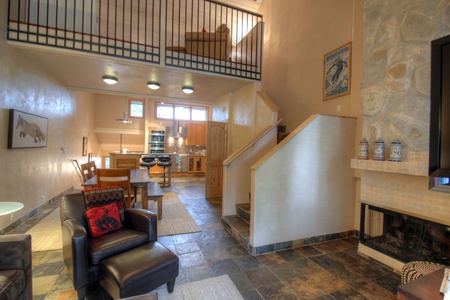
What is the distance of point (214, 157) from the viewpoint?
18.6 feet

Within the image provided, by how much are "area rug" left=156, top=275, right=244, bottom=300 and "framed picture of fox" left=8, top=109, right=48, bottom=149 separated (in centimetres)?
327

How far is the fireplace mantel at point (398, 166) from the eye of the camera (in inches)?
81.7

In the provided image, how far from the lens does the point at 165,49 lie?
392cm

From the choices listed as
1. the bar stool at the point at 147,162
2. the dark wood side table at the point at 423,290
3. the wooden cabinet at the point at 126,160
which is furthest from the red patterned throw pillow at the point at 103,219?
the wooden cabinet at the point at 126,160

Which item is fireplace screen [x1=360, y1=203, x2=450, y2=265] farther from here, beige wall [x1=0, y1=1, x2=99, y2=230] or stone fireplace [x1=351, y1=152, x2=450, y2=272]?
beige wall [x1=0, y1=1, x2=99, y2=230]

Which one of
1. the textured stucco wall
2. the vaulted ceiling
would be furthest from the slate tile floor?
the vaulted ceiling

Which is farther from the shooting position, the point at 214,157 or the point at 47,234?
the point at 214,157

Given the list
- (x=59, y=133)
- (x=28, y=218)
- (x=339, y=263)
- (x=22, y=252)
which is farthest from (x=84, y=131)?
(x=339, y=263)

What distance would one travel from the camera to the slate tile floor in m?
2.05

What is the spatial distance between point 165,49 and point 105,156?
7.29m

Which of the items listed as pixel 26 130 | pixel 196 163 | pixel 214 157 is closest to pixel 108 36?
pixel 26 130

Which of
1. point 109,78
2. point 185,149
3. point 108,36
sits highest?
point 108,36

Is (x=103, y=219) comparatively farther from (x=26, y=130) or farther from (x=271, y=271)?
(x=26, y=130)

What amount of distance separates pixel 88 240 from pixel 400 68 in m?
3.75
